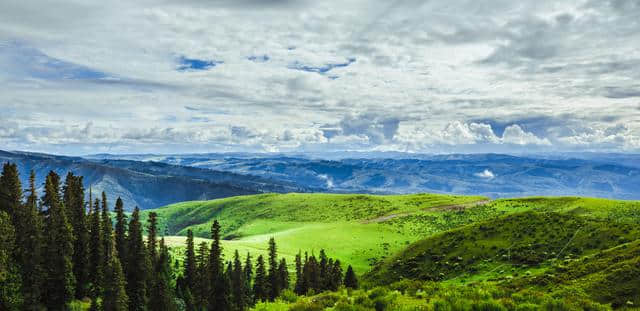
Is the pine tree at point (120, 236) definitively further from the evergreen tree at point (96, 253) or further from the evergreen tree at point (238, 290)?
the evergreen tree at point (238, 290)

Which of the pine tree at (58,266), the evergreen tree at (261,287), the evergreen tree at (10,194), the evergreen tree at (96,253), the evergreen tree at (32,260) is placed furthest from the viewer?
the evergreen tree at (261,287)

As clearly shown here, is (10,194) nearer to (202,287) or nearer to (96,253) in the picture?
(96,253)

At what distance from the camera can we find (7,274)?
6875cm

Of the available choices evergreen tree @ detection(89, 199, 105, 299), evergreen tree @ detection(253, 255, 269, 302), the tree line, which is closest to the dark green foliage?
the tree line

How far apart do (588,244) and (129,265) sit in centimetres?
8751

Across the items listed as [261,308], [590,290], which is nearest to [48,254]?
[261,308]

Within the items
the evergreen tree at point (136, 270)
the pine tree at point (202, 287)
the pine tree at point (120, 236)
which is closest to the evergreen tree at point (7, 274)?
the evergreen tree at point (136, 270)

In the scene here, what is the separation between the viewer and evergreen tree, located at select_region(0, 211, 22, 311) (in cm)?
6678

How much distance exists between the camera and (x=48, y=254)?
7544 centimetres

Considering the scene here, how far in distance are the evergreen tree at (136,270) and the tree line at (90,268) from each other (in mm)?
196

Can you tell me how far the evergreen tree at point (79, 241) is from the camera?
3415 inches

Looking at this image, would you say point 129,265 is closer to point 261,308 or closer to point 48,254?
point 48,254

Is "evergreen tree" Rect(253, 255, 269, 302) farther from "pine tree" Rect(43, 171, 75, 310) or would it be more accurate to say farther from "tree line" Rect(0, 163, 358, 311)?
"pine tree" Rect(43, 171, 75, 310)

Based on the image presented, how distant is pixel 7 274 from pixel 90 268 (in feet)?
70.2
